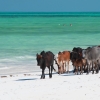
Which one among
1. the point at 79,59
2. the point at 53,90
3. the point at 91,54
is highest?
the point at 91,54

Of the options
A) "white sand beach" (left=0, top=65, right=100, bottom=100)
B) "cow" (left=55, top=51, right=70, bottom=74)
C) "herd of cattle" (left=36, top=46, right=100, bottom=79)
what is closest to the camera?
"white sand beach" (left=0, top=65, right=100, bottom=100)

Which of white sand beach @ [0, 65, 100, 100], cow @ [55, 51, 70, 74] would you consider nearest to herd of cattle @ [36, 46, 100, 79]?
cow @ [55, 51, 70, 74]

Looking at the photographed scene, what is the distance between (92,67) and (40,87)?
4141 mm

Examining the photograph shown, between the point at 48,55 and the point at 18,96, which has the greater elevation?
the point at 48,55

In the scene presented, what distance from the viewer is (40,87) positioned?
1157 centimetres

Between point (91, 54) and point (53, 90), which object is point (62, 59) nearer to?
point (91, 54)

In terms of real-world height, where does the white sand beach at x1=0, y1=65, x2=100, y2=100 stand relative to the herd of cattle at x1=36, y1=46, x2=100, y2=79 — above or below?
below

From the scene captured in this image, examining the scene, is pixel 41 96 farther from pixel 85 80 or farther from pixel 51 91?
pixel 85 80

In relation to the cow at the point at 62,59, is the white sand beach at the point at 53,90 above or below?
below

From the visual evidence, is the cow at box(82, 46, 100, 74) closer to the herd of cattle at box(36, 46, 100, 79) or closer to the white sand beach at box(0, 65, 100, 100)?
A: the herd of cattle at box(36, 46, 100, 79)

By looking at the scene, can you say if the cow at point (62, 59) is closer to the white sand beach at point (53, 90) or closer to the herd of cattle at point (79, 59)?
the herd of cattle at point (79, 59)

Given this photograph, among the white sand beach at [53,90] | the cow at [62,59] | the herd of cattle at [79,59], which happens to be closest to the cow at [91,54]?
the herd of cattle at [79,59]

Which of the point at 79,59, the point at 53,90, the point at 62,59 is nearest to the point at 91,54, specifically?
the point at 79,59

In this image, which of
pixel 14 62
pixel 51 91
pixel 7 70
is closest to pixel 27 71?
pixel 7 70
